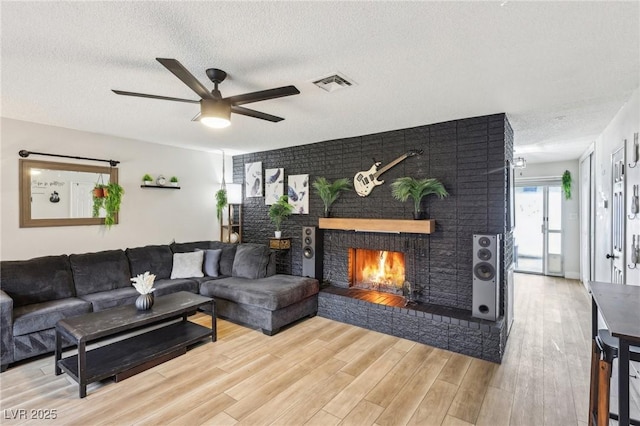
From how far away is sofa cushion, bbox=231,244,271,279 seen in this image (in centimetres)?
464

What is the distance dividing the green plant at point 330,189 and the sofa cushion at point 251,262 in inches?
44.7

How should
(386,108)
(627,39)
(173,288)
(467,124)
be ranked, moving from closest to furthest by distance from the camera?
(627,39), (386,108), (467,124), (173,288)

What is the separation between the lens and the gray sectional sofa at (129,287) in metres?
3.09

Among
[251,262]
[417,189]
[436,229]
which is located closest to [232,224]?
[251,262]

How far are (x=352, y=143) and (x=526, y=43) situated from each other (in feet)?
9.12

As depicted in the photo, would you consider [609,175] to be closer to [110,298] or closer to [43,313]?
[110,298]

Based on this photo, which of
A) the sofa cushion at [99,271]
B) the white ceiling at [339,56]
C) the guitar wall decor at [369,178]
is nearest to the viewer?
the white ceiling at [339,56]

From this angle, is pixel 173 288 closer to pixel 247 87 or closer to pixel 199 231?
pixel 199 231

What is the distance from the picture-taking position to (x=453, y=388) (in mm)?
2662

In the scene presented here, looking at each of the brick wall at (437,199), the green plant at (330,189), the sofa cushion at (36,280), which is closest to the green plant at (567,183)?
the brick wall at (437,199)

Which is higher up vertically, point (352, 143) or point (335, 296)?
point (352, 143)

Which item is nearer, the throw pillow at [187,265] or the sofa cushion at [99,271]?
the sofa cushion at [99,271]

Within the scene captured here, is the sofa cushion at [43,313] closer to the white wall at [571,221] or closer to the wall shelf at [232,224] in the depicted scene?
the wall shelf at [232,224]

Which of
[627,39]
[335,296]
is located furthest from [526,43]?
[335,296]
